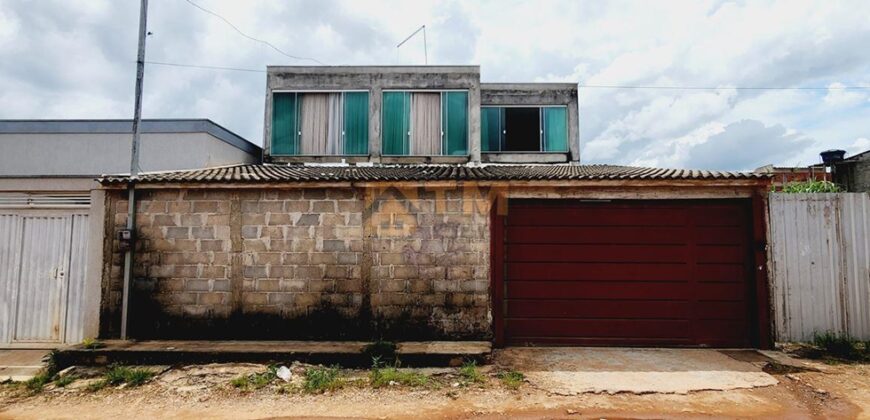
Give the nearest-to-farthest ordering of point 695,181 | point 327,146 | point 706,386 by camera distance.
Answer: point 706,386 → point 695,181 → point 327,146

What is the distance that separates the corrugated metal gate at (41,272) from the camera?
24.5ft

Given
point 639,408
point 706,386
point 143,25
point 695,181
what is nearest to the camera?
point 639,408

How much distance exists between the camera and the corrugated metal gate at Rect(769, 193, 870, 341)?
7387 mm

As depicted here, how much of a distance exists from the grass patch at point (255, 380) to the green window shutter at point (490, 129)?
1026 cm

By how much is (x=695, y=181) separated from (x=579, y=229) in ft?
6.24

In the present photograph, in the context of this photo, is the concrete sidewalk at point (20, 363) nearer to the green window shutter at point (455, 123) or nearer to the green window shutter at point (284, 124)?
the green window shutter at point (284, 124)

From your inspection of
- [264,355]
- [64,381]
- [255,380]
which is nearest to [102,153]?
[64,381]

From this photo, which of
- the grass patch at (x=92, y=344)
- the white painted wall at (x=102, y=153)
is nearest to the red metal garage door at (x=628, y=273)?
the grass patch at (x=92, y=344)

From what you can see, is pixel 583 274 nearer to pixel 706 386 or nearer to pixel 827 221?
pixel 706 386

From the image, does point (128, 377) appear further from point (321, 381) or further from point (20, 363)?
point (321, 381)

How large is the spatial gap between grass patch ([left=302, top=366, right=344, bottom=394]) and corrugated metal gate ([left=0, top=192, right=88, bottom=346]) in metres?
4.26

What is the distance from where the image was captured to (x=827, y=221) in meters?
7.48

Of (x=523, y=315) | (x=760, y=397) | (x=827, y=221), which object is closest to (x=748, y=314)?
(x=827, y=221)

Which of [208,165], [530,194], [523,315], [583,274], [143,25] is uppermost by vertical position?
[143,25]
